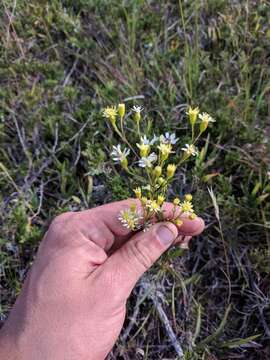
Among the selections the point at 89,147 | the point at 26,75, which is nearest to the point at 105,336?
the point at 89,147

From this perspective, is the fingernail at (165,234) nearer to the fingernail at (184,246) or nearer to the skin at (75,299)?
the skin at (75,299)

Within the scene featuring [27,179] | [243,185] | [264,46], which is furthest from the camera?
[264,46]

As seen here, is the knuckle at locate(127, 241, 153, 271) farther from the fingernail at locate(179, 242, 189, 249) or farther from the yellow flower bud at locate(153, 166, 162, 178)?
the fingernail at locate(179, 242, 189, 249)

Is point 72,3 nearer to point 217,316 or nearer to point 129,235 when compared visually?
point 129,235

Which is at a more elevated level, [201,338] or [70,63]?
[70,63]

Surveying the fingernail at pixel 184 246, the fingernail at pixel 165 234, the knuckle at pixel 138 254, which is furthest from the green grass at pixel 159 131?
the knuckle at pixel 138 254

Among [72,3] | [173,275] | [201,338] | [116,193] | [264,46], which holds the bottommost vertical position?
[201,338]

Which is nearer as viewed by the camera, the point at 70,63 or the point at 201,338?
the point at 201,338
